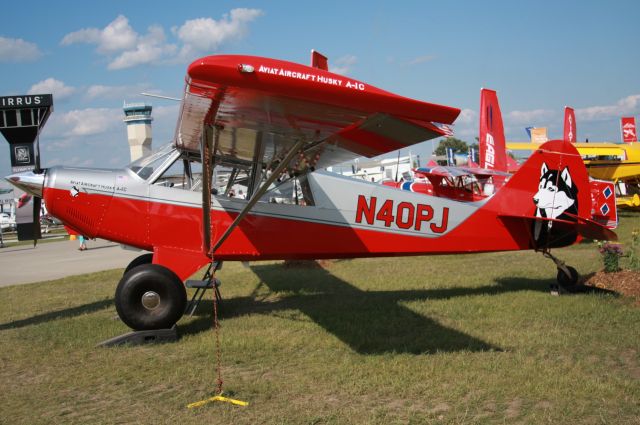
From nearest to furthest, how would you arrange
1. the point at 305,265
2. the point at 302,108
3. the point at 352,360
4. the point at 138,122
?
the point at 302,108 → the point at 352,360 → the point at 305,265 → the point at 138,122

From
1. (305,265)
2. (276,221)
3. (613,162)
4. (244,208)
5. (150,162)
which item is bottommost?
(305,265)

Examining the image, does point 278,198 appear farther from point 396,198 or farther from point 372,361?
point 372,361

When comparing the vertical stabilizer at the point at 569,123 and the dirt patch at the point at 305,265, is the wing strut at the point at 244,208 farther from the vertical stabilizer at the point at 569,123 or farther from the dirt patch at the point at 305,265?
the vertical stabilizer at the point at 569,123

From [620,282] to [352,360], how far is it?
15.8ft

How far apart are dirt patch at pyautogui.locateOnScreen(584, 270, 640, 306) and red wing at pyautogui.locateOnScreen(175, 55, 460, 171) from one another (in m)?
4.50

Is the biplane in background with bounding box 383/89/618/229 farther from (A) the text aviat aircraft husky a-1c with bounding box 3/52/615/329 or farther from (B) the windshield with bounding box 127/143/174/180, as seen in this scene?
(B) the windshield with bounding box 127/143/174/180

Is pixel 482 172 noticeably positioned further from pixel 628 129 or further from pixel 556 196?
pixel 628 129

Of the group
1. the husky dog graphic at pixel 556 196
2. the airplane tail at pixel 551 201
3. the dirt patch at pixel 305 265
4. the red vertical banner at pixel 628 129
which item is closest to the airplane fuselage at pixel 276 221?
the airplane tail at pixel 551 201

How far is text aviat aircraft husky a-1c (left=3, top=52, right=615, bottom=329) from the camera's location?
202 inches

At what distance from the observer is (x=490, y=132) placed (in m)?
19.2

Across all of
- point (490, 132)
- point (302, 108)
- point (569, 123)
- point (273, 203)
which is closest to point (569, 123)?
point (569, 123)

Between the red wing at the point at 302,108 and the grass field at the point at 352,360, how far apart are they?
2.09 metres

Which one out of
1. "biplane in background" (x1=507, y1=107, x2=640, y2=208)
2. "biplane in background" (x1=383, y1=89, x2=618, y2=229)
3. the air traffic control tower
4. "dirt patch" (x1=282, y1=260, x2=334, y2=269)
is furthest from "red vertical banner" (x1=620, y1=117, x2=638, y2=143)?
the air traffic control tower

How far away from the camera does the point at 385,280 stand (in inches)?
390
